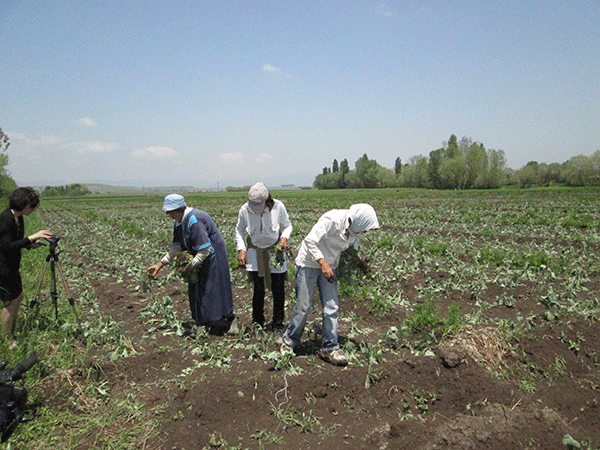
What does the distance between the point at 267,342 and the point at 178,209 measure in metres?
1.98

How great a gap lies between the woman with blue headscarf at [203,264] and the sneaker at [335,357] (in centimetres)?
155

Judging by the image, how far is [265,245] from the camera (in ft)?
15.8

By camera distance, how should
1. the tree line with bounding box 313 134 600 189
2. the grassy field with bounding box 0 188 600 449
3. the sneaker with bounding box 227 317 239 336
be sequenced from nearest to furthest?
1. the grassy field with bounding box 0 188 600 449
2. the sneaker with bounding box 227 317 239 336
3. the tree line with bounding box 313 134 600 189

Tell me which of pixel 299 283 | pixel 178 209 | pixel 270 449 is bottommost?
pixel 270 449

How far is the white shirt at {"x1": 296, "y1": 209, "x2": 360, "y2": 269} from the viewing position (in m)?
3.94

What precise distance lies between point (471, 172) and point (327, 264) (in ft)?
266

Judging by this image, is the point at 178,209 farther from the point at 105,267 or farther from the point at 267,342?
the point at 105,267

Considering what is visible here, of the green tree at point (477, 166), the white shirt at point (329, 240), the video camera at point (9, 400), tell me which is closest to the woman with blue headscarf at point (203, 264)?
the white shirt at point (329, 240)

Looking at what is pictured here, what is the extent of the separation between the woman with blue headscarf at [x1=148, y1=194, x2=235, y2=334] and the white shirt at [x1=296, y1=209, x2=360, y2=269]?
1387mm

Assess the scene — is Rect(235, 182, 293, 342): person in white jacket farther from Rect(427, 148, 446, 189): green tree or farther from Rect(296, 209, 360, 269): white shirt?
Rect(427, 148, 446, 189): green tree

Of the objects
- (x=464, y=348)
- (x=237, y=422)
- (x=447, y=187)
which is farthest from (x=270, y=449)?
(x=447, y=187)

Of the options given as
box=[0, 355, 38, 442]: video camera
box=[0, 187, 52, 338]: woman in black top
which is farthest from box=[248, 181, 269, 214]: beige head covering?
box=[0, 355, 38, 442]: video camera

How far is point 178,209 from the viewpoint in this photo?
4.70 meters

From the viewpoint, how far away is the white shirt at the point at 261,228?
4.74m
